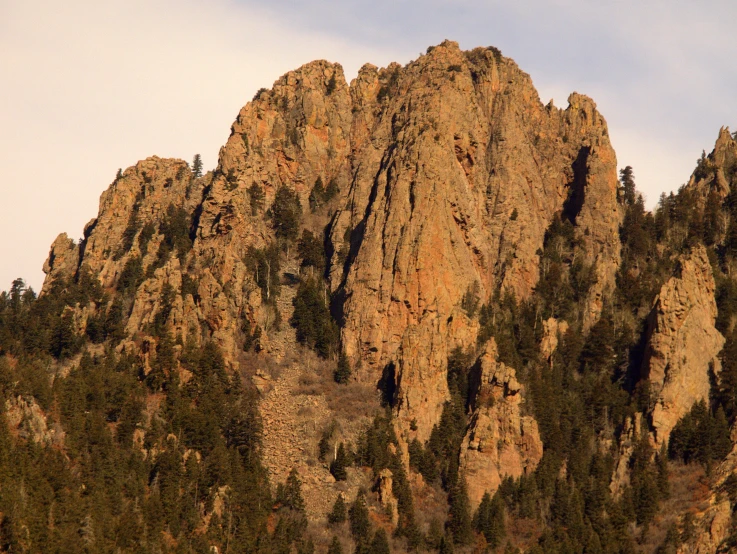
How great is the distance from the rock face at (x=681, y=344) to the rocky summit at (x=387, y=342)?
0.25 meters

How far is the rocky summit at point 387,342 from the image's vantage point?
355ft

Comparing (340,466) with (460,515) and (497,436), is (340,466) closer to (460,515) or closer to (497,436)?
(460,515)

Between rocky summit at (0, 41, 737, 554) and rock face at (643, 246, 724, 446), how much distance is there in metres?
0.25

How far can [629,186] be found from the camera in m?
163

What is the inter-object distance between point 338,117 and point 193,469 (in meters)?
62.1

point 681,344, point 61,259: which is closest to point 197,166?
→ point 61,259

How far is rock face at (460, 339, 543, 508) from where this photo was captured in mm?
115438

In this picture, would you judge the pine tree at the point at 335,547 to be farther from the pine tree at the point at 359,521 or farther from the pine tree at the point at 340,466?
the pine tree at the point at 340,466

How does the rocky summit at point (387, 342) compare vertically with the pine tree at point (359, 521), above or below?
above

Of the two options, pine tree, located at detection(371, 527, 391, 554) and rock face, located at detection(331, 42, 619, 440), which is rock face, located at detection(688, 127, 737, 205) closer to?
rock face, located at detection(331, 42, 619, 440)

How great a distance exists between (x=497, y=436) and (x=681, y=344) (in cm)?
2166

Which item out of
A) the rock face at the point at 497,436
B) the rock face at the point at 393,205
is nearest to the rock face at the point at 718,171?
the rock face at the point at 393,205

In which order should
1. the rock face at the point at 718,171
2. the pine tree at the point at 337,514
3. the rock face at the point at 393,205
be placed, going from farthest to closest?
the rock face at the point at 718,171
the rock face at the point at 393,205
the pine tree at the point at 337,514

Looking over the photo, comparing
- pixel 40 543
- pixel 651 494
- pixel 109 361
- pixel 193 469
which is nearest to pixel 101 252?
pixel 109 361
